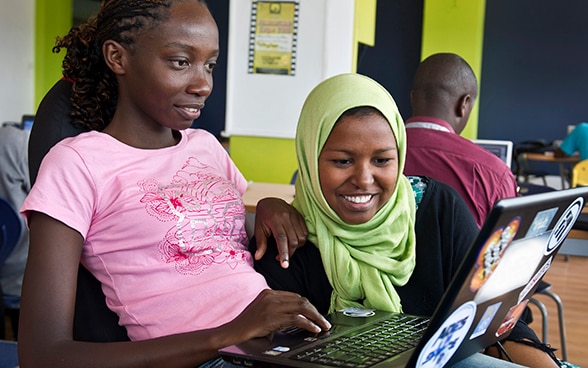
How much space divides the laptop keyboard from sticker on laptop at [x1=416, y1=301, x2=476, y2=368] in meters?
0.09

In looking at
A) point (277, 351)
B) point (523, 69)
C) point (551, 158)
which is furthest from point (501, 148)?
point (523, 69)

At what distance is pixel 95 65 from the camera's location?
153cm

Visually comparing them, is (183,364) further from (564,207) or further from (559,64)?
(559,64)

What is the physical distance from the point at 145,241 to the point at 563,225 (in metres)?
0.69

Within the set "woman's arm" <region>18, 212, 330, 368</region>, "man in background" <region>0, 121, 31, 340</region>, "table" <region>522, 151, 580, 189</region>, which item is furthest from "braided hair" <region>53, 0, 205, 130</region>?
"table" <region>522, 151, 580, 189</region>

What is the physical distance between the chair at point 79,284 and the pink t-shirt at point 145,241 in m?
0.04

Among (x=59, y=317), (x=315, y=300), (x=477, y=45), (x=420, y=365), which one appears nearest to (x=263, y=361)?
(x=420, y=365)

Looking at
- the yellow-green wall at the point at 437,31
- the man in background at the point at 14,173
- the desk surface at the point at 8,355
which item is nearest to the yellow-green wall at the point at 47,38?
the yellow-green wall at the point at 437,31

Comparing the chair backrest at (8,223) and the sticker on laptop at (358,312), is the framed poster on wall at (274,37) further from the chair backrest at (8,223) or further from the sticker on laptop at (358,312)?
the sticker on laptop at (358,312)

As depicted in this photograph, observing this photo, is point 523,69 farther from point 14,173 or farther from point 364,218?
point 364,218

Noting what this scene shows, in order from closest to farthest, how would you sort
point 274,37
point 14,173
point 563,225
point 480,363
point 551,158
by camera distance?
1. point 563,225
2. point 480,363
3. point 14,173
4. point 274,37
5. point 551,158

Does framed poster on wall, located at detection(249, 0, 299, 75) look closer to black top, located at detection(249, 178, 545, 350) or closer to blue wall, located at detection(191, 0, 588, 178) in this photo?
black top, located at detection(249, 178, 545, 350)

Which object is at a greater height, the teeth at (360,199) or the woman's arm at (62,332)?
the teeth at (360,199)

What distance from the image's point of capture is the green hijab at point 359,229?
145 cm
